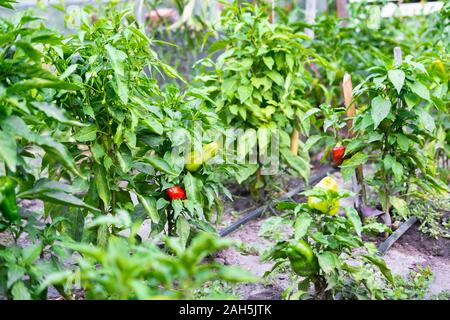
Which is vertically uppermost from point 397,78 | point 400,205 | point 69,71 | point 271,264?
point 69,71

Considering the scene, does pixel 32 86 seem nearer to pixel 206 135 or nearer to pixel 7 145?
pixel 7 145

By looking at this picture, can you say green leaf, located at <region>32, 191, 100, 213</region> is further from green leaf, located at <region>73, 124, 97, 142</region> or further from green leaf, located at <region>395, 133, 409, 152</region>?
green leaf, located at <region>395, 133, 409, 152</region>

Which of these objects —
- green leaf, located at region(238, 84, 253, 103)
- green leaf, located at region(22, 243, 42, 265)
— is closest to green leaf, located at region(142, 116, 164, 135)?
green leaf, located at region(22, 243, 42, 265)

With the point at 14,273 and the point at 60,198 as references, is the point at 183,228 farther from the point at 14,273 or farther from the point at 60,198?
the point at 14,273

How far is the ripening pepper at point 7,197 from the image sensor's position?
186 cm

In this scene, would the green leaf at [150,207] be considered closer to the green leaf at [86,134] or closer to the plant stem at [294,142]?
the green leaf at [86,134]

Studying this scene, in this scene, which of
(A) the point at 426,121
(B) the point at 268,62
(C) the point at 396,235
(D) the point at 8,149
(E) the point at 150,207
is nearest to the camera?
(D) the point at 8,149

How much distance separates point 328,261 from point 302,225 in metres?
0.16

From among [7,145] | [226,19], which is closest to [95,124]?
[7,145]

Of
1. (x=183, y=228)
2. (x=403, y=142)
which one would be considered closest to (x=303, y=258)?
(x=183, y=228)

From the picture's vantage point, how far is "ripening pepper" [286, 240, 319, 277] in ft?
6.88

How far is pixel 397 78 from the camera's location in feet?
8.71

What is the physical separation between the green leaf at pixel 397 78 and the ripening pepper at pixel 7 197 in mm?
1690

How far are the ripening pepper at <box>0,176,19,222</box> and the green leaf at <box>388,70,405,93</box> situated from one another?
1.69 metres
